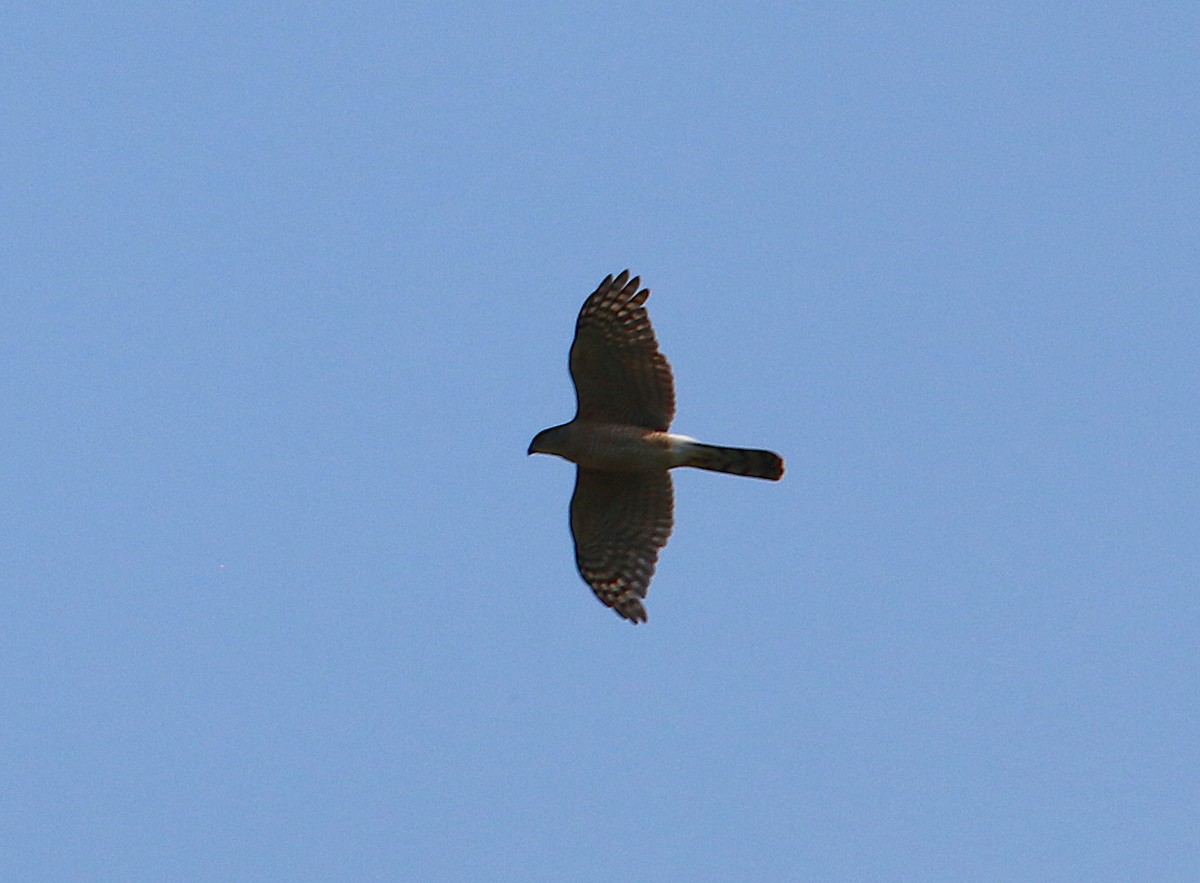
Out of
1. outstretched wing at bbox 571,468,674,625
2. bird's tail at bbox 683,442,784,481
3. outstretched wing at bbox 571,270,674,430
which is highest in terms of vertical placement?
outstretched wing at bbox 571,270,674,430

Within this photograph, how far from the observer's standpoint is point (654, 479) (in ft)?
62.0

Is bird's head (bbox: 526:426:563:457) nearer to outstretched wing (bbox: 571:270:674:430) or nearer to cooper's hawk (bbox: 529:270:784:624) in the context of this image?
cooper's hawk (bbox: 529:270:784:624)

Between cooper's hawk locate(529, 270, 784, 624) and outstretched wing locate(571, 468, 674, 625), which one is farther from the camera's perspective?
outstretched wing locate(571, 468, 674, 625)

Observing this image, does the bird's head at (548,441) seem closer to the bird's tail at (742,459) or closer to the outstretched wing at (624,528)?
the outstretched wing at (624,528)

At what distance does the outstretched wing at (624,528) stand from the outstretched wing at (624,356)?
589 millimetres

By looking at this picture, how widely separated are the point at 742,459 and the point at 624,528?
3.82 ft

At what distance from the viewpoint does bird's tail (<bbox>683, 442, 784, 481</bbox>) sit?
1866cm

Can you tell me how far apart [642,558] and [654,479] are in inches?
26.3

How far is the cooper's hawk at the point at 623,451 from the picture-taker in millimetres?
18422

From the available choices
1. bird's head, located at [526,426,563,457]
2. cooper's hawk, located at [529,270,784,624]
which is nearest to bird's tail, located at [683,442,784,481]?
cooper's hawk, located at [529,270,784,624]

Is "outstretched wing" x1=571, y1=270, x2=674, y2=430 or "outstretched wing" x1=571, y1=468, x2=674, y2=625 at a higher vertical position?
"outstretched wing" x1=571, y1=270, x2=674, y2=430

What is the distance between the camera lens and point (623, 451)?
1855 centimetres

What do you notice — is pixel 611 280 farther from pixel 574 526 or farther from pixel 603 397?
pixel 574 526

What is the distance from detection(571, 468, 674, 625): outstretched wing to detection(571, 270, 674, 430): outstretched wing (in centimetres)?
59
